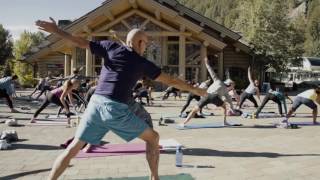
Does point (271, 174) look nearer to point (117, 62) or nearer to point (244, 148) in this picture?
point (244, 148)

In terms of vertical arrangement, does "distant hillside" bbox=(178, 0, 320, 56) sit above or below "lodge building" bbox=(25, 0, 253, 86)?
above

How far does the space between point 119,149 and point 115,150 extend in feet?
0.43

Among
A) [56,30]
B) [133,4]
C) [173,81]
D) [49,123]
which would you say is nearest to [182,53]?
[133,4]

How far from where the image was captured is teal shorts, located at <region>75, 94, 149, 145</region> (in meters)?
5.53

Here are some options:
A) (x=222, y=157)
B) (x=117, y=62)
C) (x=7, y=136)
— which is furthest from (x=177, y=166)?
(x=7, y=136)

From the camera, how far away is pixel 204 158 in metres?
8.44

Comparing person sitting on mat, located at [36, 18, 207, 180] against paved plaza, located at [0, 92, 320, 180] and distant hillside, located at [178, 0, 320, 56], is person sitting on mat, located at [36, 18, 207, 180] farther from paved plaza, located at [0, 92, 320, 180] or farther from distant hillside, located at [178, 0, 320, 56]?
distant hillside, located at [178, 0, 320, 56]

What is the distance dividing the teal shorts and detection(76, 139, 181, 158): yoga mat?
3057 mm

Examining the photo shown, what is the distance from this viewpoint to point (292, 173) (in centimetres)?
727

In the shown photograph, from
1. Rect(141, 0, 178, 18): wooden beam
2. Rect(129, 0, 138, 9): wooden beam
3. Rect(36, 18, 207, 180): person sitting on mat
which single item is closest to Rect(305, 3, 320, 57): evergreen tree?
Rect(129, 0, 138, 9): wooden beam

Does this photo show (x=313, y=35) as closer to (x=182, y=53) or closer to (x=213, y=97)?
(x=182, y=53)

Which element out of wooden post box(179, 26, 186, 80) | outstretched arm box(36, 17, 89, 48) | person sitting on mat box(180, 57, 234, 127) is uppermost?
wooden post box(179, 26, 186, 80)

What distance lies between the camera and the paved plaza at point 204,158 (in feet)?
23.8

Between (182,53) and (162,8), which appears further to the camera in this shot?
(182,53)
